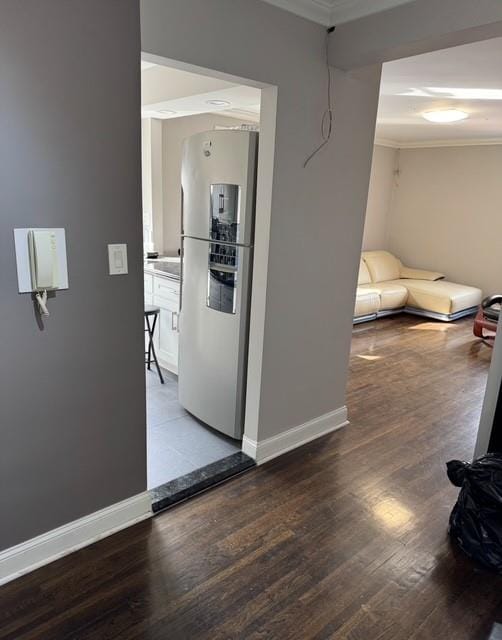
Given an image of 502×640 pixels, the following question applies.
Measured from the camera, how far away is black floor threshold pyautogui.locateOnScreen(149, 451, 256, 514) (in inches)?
90.7

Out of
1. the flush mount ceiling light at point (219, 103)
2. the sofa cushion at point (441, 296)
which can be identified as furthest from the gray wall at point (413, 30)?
the sofa cushion at point (441, 296)

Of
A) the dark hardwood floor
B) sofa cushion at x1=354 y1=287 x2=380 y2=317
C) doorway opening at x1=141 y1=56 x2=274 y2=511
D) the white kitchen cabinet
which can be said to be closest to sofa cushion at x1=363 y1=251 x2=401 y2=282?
sofa cushion at x1=354 y1=287 x2=380 y2=317

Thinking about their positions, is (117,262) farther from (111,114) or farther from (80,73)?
(80,73)

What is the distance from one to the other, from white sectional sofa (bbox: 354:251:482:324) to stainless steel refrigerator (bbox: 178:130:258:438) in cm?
326

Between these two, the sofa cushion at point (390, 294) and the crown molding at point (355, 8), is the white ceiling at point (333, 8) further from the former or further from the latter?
the sofa cushion at point (390, 294)

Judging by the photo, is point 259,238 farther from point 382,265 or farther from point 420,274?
point 420,274

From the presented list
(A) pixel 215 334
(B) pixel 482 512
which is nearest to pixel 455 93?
(A) pixel 215 334

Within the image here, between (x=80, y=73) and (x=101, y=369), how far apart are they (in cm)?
113

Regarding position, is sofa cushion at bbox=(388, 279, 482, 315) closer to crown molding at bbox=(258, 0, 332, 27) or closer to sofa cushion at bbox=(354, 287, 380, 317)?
sofa cushion at bbox=(354, 287, 380, 317)

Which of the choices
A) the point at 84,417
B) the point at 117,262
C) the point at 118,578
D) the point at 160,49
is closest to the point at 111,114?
the point at 160,49

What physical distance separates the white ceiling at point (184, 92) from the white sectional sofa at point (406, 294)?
3.27 metres

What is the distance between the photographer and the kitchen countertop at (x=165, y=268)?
12.0 ft

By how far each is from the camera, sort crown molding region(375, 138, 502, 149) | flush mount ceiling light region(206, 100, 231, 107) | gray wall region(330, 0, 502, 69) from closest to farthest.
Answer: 1. gray wall region(330, 0, 502, 69)
2. flush mount ceiling light region(206, 100, 231, 107)
3. crown molding region(375, 138, 502, 149)

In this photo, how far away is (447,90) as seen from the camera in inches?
140
